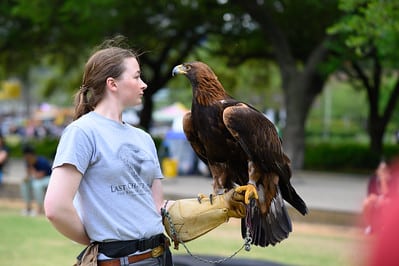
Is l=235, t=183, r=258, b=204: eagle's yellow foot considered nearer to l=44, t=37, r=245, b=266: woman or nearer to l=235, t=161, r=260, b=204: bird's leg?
l=235, t=161, r=260, b=204: bird's leg

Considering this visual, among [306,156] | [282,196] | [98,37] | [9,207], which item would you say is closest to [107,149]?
[282,196]

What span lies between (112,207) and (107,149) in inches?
9.3

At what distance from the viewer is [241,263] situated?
20.8 feet

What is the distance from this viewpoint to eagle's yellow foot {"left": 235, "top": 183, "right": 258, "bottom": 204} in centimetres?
325

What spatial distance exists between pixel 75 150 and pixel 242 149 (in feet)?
3.46

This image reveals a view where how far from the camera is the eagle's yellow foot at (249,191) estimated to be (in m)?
3.25

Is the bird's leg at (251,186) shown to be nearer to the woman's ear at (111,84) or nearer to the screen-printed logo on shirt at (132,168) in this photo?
the screen-printed logo on shirt at (132,168)

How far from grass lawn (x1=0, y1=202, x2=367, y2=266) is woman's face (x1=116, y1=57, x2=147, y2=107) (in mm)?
5316

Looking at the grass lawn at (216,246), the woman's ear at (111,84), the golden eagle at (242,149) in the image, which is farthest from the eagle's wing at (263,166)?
the grass lawn at (216,246)

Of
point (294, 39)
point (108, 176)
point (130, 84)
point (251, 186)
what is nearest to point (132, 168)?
point (108, 176)

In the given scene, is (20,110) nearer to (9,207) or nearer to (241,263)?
(9,207)

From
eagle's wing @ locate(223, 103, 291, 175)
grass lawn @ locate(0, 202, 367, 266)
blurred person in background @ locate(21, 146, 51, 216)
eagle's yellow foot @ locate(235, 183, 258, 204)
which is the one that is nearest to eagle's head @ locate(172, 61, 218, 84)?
eagle's wing @ locate(223, 103, 291, 175)

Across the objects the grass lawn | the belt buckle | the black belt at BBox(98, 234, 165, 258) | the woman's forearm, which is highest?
the woman's forearm

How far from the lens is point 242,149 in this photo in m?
3.53
